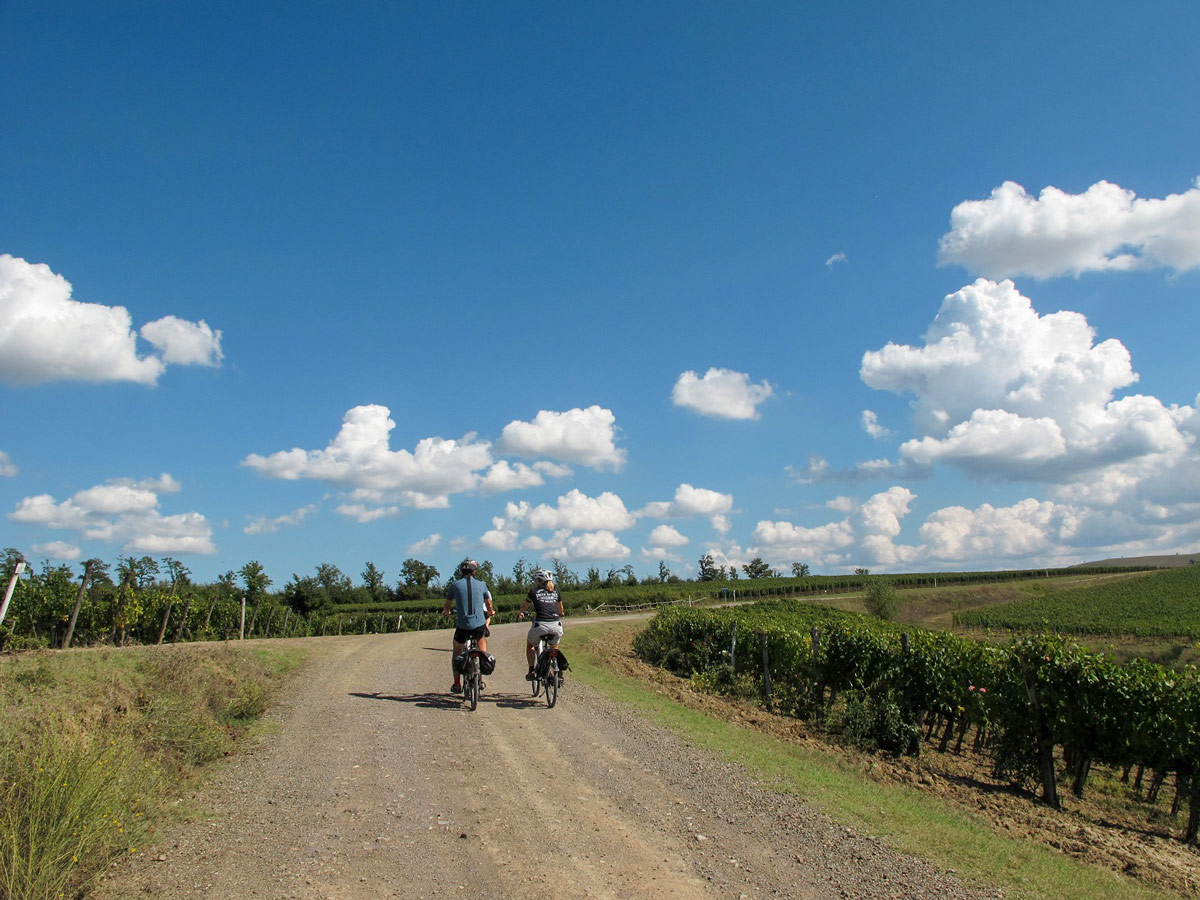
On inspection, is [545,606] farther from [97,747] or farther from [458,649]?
[97,747]

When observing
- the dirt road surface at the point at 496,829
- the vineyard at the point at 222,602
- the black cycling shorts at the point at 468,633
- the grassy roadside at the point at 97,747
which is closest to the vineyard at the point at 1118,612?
the vineyard at the point at 222,602

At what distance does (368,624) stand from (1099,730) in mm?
59106

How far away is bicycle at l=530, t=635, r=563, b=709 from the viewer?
11844 mm

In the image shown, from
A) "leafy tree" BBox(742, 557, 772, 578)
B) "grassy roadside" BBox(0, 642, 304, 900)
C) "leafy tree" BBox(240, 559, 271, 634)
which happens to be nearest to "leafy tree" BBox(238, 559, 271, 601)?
"leafy tree" BBox(240, 559, 271, 634)

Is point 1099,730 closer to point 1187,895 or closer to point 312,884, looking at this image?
point 1187,895

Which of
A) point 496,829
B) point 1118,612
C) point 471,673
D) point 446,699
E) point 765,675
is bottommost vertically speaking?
point 1118,612

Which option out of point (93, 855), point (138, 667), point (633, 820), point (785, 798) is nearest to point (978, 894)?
point (785, 798)

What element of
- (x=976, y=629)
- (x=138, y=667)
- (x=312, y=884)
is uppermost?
(x=138, y=667)

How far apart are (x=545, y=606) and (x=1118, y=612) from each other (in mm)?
57164

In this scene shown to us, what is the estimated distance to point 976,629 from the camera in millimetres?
57031

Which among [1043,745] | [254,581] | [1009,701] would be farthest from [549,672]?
[254,581]

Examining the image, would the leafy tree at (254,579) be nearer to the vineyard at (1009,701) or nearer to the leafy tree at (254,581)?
the leafy tree at (254,581)

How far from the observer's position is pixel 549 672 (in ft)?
39.1

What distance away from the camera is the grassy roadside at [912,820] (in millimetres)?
6172
